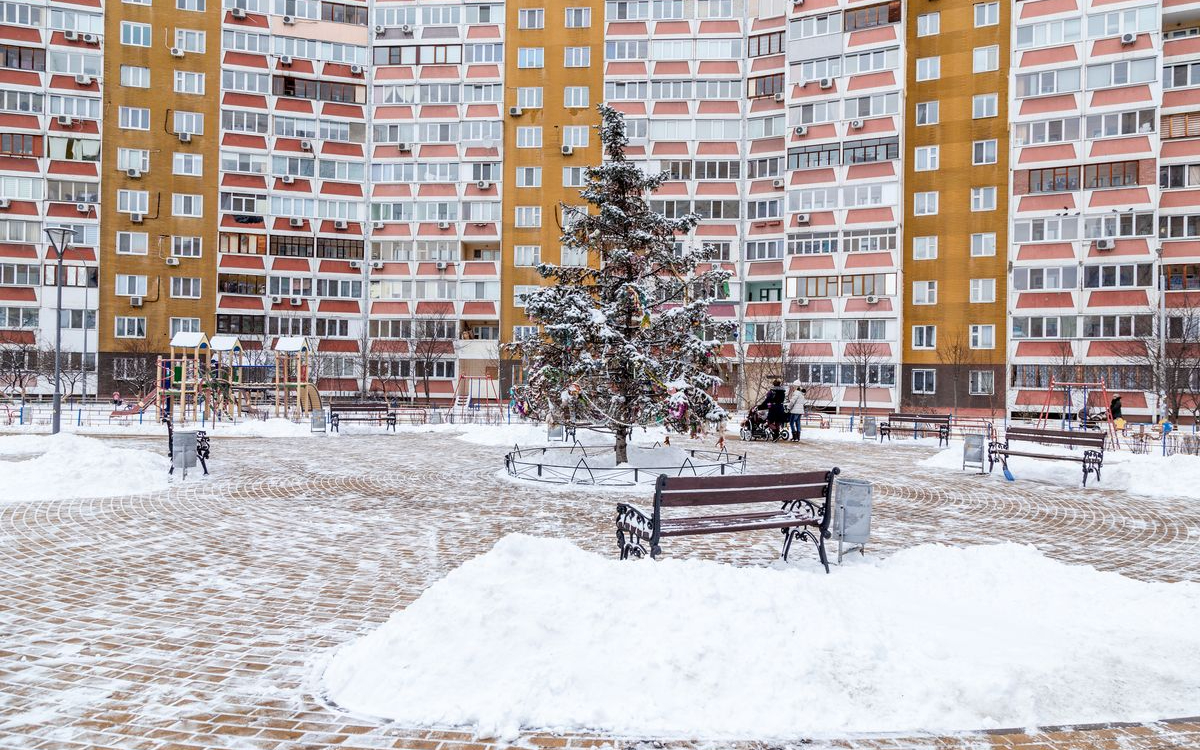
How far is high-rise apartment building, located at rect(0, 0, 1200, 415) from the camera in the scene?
158 feet

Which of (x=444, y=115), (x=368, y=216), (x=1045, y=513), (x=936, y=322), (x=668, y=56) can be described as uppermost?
(x=668, y=56)

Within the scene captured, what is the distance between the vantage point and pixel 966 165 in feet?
168

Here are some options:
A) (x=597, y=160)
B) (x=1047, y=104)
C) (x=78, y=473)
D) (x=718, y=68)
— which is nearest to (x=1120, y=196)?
(x=1047, y=104)

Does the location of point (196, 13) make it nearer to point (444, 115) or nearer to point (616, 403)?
point (444, 115)

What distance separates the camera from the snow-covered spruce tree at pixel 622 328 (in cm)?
1537

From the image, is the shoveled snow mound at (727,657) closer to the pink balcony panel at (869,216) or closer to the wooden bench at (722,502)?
the wooden bench at (722,502)

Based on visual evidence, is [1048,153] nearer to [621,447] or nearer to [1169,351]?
[1169,351]

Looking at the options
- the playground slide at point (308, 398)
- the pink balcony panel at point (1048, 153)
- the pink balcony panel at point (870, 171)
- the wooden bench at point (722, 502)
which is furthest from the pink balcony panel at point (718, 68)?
the wooden bench at point (722, 502)

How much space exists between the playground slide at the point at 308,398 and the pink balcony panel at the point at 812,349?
30.6 m

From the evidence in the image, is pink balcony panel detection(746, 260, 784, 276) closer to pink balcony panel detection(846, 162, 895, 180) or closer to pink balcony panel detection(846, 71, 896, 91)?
pink balcony panel detection(846, 162, 895, 180)

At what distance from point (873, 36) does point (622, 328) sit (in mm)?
45412

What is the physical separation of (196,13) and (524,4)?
79.2 ft

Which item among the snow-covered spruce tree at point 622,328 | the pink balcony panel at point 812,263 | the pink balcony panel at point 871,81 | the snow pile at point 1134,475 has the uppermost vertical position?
the pink balcony panel at point 871,81

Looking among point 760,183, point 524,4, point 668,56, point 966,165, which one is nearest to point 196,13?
point 524,4
